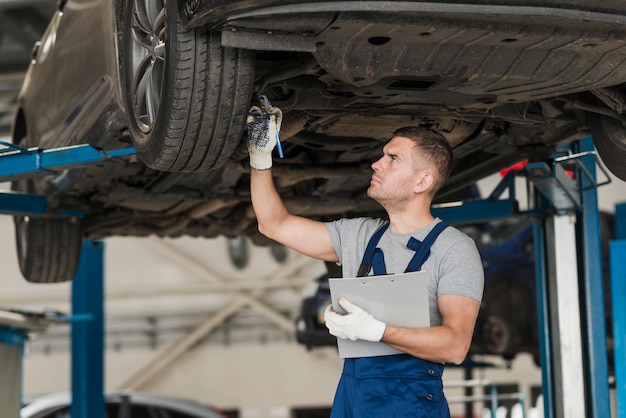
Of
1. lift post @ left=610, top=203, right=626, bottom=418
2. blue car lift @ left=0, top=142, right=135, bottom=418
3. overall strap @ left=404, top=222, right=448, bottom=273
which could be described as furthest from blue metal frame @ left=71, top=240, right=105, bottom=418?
overall strap @ left=404, top=222, right=448, bottom=273

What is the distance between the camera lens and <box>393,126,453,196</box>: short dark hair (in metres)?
2.90

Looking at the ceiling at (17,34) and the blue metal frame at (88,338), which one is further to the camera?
the ceiling at (17,34)

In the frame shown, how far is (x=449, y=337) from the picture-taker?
256cm

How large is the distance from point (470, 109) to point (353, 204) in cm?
169

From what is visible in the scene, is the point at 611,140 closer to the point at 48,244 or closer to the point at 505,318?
the point at 48,244

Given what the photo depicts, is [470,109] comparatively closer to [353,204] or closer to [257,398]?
[353,204]

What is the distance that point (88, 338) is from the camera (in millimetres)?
7691

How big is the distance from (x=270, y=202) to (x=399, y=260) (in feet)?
1.61

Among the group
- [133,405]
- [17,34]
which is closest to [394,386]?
[133,405]

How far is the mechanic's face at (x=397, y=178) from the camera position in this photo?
9.37 feet

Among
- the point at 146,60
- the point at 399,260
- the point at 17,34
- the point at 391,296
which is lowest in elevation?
the point at 391,296

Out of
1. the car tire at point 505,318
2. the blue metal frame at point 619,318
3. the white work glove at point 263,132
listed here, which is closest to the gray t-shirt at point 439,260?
the white work glove at point 263,132

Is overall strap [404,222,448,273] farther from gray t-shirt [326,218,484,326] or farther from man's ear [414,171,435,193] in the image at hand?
man's ear [414,171,435,193]

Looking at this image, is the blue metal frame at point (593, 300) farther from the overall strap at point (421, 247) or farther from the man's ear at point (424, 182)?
the overall strap at point (421, 247)
